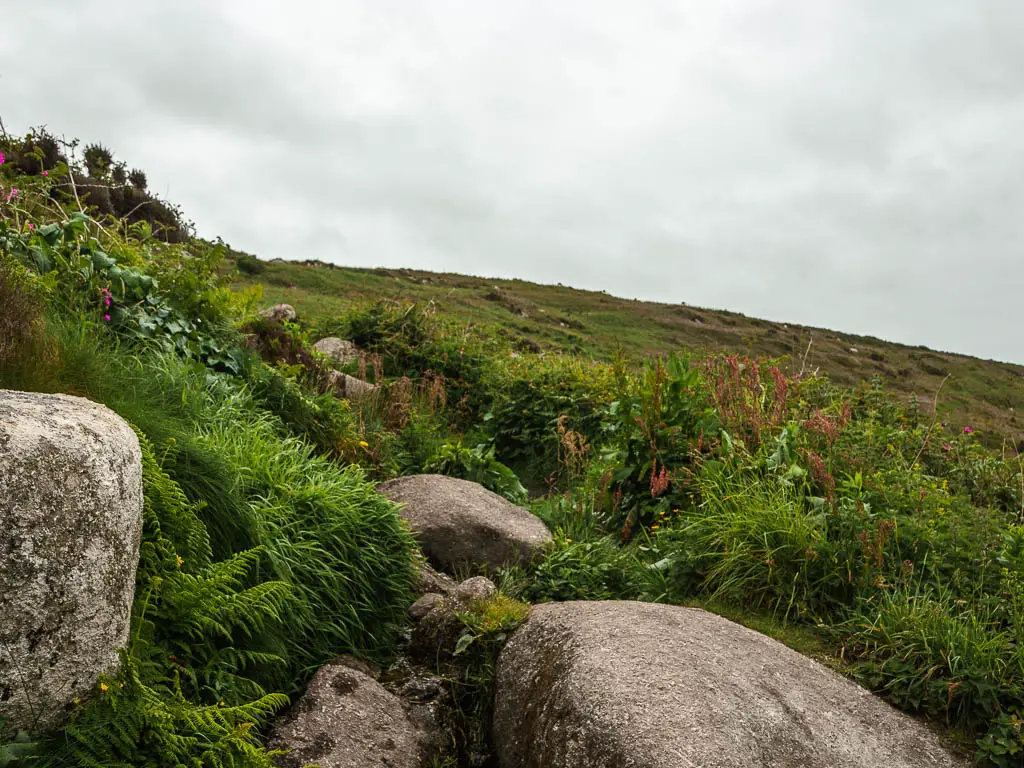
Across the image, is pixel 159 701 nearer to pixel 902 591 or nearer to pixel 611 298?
pixel 902 591

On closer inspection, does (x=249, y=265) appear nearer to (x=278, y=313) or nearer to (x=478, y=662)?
(x=278, y=313)

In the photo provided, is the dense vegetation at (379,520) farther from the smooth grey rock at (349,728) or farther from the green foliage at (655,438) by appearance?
the smooth grey rock at (349,728)

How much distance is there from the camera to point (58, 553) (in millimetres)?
2600

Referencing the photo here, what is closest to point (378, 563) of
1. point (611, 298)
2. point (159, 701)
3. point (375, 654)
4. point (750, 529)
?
point (375, 654)

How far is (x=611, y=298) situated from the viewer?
5459 cm

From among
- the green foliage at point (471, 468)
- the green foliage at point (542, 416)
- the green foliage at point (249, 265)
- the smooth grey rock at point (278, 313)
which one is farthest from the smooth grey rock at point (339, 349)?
the green foliage at point (249, 265)

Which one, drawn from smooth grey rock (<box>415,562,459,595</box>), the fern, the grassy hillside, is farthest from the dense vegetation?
the grassy hillside

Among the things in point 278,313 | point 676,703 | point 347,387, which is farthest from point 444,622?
point 278,313

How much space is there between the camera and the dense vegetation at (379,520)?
11.6ft

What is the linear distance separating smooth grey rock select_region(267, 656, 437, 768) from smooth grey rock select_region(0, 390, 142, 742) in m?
1.14

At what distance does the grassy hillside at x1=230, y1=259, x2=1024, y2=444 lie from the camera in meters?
24.5

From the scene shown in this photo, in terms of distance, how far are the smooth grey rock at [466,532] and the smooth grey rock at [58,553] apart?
3318 millimetres

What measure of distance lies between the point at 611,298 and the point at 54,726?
53087 mm

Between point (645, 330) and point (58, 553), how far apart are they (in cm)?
3508
